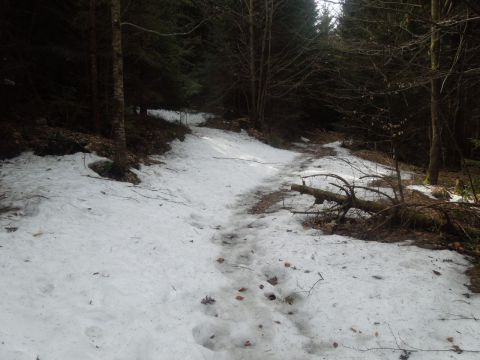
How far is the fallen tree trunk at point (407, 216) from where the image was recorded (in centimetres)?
600

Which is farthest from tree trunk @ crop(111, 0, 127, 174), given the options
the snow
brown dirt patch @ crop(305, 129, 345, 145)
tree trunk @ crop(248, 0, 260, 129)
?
brown dirt patch @ crop(305, 129, 345, 145)

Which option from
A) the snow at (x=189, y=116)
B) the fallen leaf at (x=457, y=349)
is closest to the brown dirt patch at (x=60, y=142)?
the fallen leaf at (x=457, y=349)

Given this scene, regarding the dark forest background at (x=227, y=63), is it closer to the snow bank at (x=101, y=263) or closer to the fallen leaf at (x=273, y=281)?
the snow bank at (x=101, y=263)

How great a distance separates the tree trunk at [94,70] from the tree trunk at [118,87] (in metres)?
1.91

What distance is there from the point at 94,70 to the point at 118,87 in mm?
2240

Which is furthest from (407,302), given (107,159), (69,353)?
(107,159)

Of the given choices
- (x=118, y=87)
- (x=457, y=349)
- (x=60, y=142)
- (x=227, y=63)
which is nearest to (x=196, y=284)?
(x=457, y=349)

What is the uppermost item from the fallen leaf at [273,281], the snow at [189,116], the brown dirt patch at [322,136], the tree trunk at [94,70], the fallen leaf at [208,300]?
the tree trunk at [94,70]

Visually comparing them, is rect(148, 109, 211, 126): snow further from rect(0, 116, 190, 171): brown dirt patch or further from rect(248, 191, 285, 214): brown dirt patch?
rect(248, 191, 285, 214): brown dirt patch

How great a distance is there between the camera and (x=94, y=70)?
9.85 meters

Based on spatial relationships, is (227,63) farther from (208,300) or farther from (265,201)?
(208,300)

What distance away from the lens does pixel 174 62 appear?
1402cm

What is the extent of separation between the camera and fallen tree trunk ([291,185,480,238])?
19.7ft

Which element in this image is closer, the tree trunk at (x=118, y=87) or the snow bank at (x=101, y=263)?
the snow bank at (x=101, y=263)
